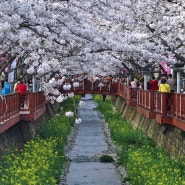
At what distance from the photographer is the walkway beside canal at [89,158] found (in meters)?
23.6

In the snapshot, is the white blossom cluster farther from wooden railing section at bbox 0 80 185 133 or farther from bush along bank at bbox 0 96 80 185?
wooden railing section at bbox 0 80 185 133

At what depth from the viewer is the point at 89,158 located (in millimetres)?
30266

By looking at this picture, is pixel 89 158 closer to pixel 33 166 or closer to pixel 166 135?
pixel 166 135

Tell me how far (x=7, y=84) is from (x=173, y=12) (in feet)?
33.7

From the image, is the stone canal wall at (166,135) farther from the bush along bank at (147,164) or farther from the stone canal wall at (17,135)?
the stone canal wall at (17,135)

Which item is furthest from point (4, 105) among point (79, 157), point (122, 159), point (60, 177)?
point (79, 157)

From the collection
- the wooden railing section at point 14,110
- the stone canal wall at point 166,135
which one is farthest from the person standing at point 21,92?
the stone canal wall at point 166,135

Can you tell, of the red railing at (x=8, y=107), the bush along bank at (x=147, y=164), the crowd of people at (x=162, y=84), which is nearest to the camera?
the bush along bank at (x=147, y=164)

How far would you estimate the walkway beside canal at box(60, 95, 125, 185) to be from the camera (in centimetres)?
2358

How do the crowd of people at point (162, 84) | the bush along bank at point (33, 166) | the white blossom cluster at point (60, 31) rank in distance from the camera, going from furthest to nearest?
the crowd of people at point (162, 84) < the bush along bank at point (33, 166) < the white blossom cluster at point (60, 31)

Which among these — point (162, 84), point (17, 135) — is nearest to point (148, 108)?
point (162, 84)

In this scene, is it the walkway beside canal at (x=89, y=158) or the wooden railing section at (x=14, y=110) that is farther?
the walkway beside canal at (x=89, y=158)

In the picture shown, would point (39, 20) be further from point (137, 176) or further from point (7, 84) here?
point (7, 84)

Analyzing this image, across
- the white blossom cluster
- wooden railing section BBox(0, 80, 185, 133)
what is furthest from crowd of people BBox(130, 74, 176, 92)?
the white blossom cluster
